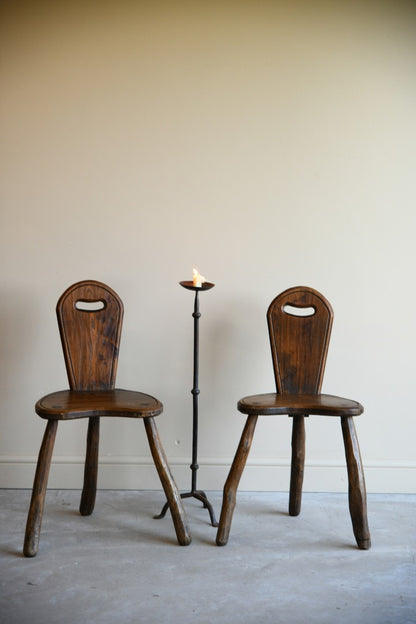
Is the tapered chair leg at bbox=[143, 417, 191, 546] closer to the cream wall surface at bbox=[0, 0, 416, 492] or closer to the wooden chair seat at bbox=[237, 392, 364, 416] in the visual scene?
the wooden chair seat at bbox=[237, 392, 364, 416]

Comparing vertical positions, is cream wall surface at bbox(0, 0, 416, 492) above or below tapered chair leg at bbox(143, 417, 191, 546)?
above

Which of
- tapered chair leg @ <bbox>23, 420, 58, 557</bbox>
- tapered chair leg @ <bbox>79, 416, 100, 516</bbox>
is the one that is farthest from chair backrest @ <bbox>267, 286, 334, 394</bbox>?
tapered chair leg @ <bbox>23, 420, 58, 557</bbox>

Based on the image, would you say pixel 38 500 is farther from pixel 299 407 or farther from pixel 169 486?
pixel 299 407

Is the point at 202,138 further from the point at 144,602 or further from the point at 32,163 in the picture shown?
the point at 144,602

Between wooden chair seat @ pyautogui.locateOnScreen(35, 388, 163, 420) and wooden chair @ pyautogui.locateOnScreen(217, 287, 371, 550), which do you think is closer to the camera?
wooden chair seat @ pyautogui.locateOnScreen(35, 388, 163, 420)

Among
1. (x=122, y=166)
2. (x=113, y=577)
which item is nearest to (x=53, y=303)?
(x=122, y=166)

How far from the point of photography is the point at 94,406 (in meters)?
1.97

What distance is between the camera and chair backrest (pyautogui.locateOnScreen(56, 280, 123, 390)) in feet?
7.61

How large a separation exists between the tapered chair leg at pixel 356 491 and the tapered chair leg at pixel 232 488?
0.35m

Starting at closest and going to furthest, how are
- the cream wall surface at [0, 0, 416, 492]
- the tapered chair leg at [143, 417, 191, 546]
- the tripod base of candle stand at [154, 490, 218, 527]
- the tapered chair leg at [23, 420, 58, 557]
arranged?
the tapered chair leg at [23, 420, 58, 557], the tapered chair leg at [143, 417, 191, 546], the tripod base of candle stand at [154, 490, 218, 527], the cream wall surface at [0, 0, 416, 492]

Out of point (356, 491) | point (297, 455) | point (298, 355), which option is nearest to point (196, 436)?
point (297, 455)

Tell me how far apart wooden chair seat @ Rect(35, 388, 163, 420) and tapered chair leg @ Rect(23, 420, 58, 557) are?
7 centimetres

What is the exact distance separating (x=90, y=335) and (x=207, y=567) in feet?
3.36

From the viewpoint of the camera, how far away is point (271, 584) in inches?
68.4
